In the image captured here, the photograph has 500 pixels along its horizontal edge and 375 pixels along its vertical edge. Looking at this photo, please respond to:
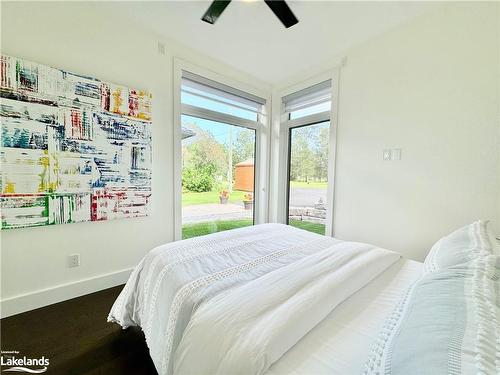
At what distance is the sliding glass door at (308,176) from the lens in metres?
2.71

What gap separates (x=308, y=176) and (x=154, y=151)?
79.3 inches

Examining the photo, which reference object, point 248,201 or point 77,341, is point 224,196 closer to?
point 248,201

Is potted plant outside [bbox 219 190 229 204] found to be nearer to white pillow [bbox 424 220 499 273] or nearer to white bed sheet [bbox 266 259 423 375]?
white bed sheet [bbox 266 259 423 375]

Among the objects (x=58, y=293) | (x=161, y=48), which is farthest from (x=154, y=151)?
(x=58, y=293)

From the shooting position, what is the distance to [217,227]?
9.83 ft

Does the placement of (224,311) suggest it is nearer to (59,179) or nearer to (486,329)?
(486,329)

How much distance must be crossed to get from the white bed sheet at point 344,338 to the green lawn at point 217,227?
181cm

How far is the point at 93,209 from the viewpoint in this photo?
6.12ft

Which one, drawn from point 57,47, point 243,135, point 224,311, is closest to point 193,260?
point 224,311

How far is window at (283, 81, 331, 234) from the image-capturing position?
2.67m

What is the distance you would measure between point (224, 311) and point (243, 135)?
2678 mm

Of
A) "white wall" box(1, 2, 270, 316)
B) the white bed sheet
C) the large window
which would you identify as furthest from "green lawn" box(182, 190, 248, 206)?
the white bed sheet

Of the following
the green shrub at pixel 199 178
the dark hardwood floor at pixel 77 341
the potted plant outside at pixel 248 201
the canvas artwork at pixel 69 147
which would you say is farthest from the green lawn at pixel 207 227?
the dark hardwood floor at pixel 77 341

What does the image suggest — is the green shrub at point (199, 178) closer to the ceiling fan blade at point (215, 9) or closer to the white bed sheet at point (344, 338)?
the ceiling fan blade at point (215, 9)
